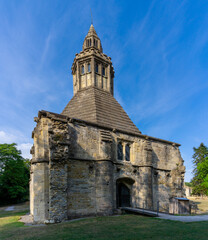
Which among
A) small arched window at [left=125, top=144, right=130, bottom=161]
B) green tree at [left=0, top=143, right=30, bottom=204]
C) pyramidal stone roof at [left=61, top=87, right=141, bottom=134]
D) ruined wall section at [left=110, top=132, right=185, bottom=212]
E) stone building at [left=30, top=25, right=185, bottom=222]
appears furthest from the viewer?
green tree at [left=0, top=143, right=30, bottom=204]

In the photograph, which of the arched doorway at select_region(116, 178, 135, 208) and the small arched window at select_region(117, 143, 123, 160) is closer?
the arched doorway at select_region(116, 178, 135, 208)

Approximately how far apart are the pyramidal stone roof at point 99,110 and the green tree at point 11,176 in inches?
745

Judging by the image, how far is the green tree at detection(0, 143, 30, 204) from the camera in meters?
31.6

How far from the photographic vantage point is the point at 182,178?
21.2 m

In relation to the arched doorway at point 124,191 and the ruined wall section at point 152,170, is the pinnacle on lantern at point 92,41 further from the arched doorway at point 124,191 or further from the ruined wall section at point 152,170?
the arched doorway at point 124,191

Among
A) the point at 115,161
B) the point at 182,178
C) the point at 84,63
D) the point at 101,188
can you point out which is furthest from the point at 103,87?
the point at 182,178

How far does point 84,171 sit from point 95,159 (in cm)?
125

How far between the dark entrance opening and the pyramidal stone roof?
4.90m

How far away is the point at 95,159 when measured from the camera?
14961 mm

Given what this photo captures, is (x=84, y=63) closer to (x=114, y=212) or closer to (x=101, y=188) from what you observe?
(x=101, y=188)

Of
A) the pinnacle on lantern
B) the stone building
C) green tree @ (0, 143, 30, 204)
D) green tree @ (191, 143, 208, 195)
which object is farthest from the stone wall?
green tree @ (191, 143, 208, 195)

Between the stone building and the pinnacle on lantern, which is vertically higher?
the pinnacle on lantern

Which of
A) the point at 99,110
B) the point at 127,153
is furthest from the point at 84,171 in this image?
the point at 99,110

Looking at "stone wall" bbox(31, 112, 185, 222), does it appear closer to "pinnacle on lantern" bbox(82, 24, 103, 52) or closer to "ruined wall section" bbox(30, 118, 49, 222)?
"ruined wall section" bbox(30, 118, 49, 222)
